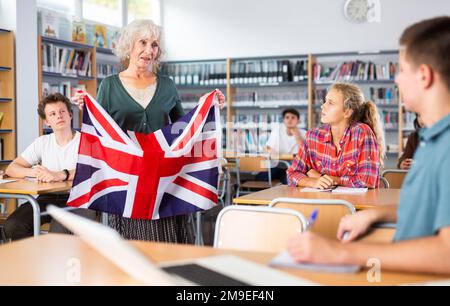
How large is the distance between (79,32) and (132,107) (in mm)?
5632

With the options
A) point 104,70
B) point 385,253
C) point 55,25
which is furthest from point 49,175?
point 104,70

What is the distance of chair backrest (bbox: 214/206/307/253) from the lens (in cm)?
197

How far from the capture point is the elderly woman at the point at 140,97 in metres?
3.03

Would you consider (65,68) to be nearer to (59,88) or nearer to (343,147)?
(59,88)

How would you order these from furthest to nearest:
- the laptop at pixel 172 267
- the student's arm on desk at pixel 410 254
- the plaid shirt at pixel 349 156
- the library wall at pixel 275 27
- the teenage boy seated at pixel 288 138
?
the library wall at pixel 275 27 → the teenage boy seated at pixel 288 138 → the plaid shirt at pixel 349 156 → the student's arm on desk at pixel 410 254 → the laptop at pixel 172 267

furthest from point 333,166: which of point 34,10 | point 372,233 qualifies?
point 34,10

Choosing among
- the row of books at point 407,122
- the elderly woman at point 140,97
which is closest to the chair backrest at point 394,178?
the elderly woman at point 140,97

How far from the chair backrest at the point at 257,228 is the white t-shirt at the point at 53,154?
Result: 217cm

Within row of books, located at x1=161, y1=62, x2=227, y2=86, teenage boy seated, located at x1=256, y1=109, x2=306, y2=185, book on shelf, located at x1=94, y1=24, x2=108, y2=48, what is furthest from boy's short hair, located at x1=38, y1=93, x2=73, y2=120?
row of books, located at x1=161, y1=62, x2=227, y2=86

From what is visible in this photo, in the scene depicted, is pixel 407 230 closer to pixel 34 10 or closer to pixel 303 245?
pixel 303 245

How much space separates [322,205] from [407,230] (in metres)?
1.19

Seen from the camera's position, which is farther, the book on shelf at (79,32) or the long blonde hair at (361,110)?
the book on shelf at (79,32)

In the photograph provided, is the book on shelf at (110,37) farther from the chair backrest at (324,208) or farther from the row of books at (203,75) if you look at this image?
the chair backrest at (324,208)

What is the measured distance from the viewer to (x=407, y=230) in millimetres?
1317
